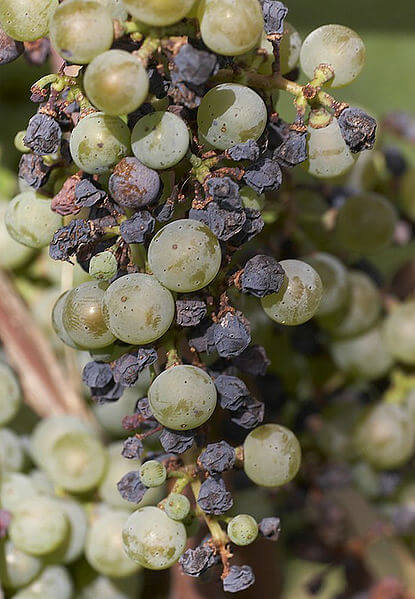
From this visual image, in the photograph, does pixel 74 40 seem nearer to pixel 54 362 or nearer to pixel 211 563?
pixel 211 563

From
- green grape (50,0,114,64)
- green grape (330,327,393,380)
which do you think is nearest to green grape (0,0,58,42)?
green grape (50,0,114,64)

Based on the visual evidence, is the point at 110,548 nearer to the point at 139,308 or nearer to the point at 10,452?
the point at 10,452

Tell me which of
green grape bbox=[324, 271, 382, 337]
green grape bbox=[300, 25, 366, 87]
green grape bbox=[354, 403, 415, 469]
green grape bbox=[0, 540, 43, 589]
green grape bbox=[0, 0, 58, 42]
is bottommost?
green grape bbox=[354, 403, 415, 469]

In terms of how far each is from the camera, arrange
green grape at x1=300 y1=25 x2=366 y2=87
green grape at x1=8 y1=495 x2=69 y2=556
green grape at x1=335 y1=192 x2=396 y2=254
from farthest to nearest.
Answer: green grape at x1=335 y1=192 x2=396 y2=254
green grape at x1=8 y1=495 x2=69 y2=556
green grape at x1=300 y1=25 x2=366 y2=87

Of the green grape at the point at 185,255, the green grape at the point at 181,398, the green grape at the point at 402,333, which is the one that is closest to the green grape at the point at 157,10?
the green grape at the point at 185,255

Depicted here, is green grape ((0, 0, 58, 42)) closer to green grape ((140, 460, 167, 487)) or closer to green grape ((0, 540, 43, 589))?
green grape ((140, 460, 167, 487))

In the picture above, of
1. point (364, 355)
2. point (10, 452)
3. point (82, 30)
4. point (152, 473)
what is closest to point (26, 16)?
point (82, 30)

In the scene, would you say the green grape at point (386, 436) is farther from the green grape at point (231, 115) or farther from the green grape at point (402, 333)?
the green grape at point (231, 115)
